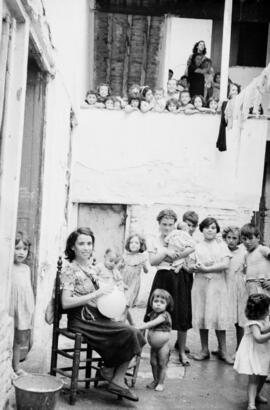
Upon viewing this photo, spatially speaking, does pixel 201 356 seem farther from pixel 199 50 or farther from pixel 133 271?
pixel 199 50

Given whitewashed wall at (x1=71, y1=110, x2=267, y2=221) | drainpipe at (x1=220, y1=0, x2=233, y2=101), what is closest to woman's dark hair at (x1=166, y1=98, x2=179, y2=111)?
whitewashed wall at (x1=71, y1=110, x2=267, y2=221)

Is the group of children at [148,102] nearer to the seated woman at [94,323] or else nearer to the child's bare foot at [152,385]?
the seated woman at [94,323]

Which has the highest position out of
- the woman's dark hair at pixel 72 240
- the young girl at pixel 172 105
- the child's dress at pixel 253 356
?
the young girl at pixel 172 105

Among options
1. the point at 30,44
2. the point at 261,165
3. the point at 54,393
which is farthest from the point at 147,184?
the point at 54,393

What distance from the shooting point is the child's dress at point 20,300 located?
502 cm

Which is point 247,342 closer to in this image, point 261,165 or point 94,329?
point 94,329

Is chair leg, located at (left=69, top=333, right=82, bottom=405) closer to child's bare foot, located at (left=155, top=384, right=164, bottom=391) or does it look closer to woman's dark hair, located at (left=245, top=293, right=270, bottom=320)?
Answer: child's bare foot, located at (left=155, top=384, right=164, bottom=391)

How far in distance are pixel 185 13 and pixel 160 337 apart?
10.1 metres

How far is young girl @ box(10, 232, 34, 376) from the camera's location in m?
5.00

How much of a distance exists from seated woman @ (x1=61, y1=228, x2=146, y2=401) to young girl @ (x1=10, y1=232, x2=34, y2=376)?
1.42ft

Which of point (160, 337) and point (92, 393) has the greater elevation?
point (160, 337)

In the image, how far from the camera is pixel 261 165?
1073 cm

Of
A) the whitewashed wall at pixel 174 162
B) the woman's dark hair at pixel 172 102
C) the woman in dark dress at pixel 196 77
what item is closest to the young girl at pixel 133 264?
the whitewashed wall at pixel 174 162

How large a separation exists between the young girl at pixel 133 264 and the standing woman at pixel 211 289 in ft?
2.37
